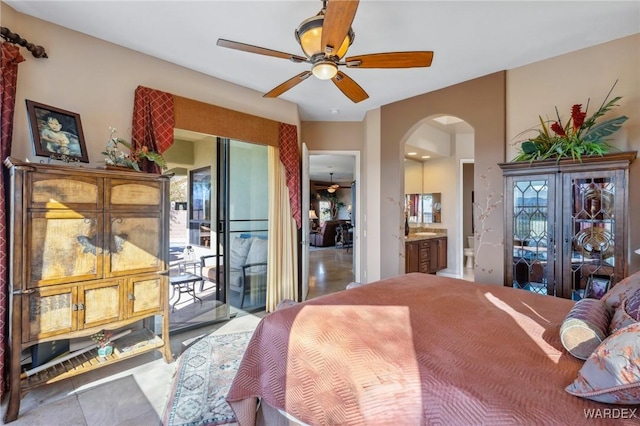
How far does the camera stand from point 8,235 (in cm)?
196

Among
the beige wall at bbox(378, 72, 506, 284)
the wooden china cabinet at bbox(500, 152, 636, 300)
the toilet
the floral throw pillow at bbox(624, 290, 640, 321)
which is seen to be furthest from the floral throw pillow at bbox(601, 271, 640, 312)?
the toilet

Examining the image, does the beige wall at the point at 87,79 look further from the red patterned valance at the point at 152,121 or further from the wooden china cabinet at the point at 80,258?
the wooden china cabinet at the point at 80,258

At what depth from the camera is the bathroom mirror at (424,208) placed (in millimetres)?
6258

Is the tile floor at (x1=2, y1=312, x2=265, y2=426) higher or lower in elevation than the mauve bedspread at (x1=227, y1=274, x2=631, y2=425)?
lower

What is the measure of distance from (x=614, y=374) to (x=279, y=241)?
3398mm

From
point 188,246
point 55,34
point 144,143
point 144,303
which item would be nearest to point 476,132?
point 144,143

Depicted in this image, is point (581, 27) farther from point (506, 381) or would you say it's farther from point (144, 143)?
point (144, 143)

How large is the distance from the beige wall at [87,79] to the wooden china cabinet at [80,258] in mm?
553

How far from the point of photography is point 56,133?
2227 mm

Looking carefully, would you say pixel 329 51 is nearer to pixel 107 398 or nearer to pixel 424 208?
pixel 107 398

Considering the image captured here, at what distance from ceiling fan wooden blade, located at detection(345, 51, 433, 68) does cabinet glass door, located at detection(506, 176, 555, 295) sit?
5.30ft

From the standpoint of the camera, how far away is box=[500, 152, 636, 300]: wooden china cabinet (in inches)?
93.1

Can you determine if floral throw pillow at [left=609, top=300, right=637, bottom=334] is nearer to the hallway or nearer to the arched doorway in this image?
the hallway

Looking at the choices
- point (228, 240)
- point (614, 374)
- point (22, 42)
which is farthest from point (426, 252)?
point (22, 42)
